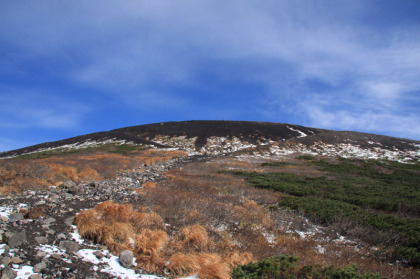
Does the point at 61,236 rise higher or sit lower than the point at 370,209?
higher

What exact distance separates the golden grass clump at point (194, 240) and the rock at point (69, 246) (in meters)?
2.40

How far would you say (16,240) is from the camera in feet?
16.6

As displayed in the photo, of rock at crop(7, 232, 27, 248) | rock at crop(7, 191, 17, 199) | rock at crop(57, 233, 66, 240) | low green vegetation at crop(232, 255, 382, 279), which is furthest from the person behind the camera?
rock at crop(7, 191, 17, 199)

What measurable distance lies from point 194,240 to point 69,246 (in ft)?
9.76

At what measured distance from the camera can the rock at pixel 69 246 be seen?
543cm

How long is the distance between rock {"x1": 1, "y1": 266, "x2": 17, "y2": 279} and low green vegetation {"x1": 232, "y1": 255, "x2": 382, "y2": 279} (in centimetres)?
382

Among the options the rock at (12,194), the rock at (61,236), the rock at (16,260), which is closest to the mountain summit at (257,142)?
the rock at (12,194)

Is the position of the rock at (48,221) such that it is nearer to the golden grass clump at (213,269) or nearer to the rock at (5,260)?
the rock at (5,260)

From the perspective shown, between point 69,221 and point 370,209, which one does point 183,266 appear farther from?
point 370,209

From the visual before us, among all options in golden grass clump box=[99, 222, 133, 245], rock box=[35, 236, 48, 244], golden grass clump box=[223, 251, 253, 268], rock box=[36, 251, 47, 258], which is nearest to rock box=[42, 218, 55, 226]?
rock box=[35, 236, 48, 244]

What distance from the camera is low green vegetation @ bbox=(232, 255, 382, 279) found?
4.38 m

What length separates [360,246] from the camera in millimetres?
8086

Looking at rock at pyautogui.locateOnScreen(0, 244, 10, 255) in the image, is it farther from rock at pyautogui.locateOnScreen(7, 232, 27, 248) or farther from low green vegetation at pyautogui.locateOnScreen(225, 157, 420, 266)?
low green vegetation at pyautogui.locateOnScreen(225, 157, 420, 266)

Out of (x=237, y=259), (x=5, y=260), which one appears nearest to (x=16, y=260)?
(x=5, y=260)
